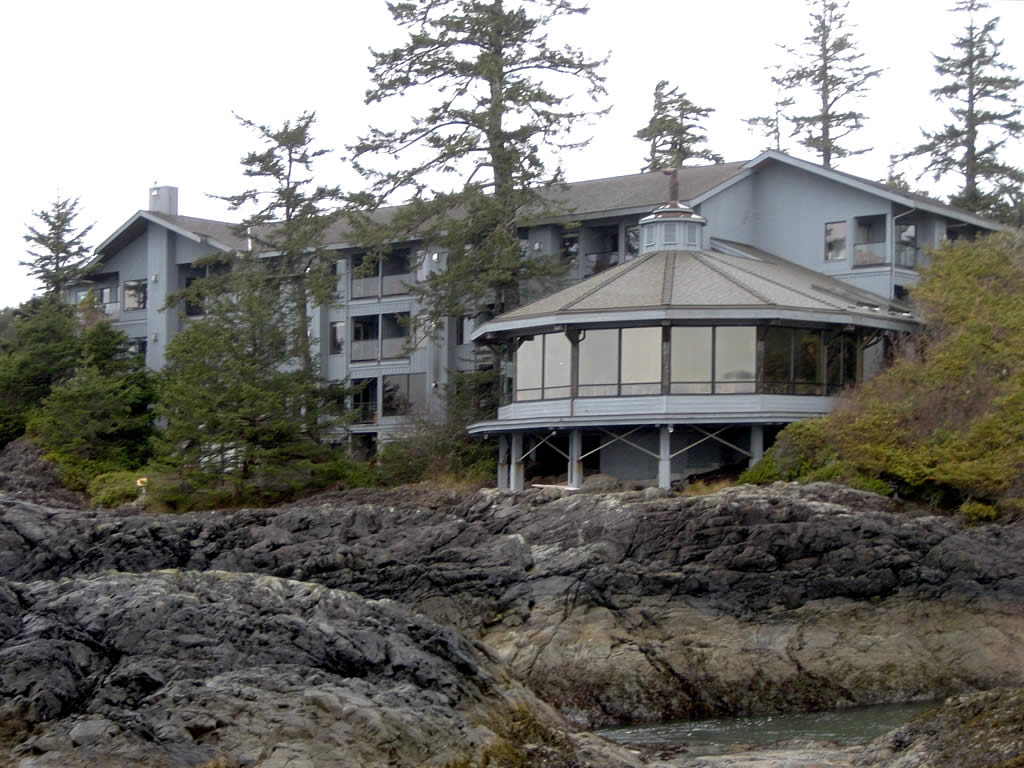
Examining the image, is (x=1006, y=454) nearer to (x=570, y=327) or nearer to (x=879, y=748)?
(x=570, y=327)

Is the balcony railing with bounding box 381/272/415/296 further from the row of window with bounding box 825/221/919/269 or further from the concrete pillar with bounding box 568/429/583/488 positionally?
the concrete pillar with bounding box 568/429/583/488

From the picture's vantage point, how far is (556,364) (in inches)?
1410

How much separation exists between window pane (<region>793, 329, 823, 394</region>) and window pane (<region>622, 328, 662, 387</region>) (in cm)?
302

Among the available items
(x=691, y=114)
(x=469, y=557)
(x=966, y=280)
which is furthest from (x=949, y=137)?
(x=469, y=557)

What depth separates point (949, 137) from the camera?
185 feet

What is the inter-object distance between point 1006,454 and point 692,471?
7642 mm

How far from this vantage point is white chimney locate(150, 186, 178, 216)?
56.1 meters

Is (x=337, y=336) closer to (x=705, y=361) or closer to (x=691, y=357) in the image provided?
(x=691, y=357)

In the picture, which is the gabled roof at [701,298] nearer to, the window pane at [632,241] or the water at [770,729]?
the window pane at [632,241]

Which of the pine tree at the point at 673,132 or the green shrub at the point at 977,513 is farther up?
the pine tree at the point at 673,132

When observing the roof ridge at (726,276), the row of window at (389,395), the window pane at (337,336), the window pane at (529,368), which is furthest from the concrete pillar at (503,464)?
the window pane at (337,336)

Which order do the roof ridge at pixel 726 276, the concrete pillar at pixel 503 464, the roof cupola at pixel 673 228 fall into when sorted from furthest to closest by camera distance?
the roof cupola at pixel 673 228, the concrete pillar at pixel 503 464, the roof ridge at pixel 726 276

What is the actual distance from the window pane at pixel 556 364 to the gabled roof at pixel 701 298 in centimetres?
52

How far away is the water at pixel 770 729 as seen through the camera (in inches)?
787
